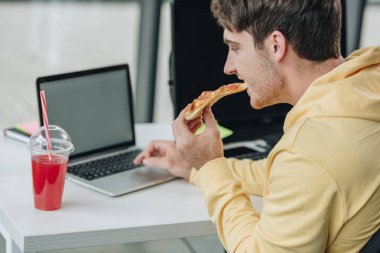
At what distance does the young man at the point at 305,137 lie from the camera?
1.33m

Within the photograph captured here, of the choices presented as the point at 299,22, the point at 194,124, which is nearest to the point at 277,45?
the point at 299,22

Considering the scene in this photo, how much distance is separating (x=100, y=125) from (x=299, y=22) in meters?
0.90

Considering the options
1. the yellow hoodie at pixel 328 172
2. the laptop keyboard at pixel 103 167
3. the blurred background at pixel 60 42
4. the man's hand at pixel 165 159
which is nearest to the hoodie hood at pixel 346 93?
the yellow hoodie at pixel 328 172

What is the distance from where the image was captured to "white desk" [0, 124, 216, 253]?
5.32 ft

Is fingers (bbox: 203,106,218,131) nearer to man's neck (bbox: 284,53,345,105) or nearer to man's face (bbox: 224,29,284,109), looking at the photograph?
man's face (bbox: 224,29,284,109)

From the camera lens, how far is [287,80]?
59.7 inches

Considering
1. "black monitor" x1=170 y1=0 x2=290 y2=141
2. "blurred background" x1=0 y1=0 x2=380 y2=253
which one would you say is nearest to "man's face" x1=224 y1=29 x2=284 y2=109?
"black monitor" x1=170 y1=0 x2=290 y2=141

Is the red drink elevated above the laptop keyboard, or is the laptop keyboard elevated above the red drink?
the red drink

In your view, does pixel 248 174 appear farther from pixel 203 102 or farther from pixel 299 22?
pixel 299 22

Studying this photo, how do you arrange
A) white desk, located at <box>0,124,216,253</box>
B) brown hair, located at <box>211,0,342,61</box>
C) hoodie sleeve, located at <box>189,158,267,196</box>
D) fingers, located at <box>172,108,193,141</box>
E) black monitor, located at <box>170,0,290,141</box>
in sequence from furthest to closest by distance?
black monitor, located at <box>170,0,290,141</box>, hoodie sleeve, located at <box>189,158,267,196</box>, fingers, located at <box>172,108,193,141</box>, white desk, located at <box>0,124,216,253</box>, brown hair, located at <box>211,0,342,61</box>

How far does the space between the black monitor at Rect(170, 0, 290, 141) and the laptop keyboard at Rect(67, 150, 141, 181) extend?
230mm

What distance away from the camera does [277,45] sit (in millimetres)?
1479

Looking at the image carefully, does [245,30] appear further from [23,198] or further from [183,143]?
[23,198]

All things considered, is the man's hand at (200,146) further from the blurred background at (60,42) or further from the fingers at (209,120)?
the blurred background at (60,42)
